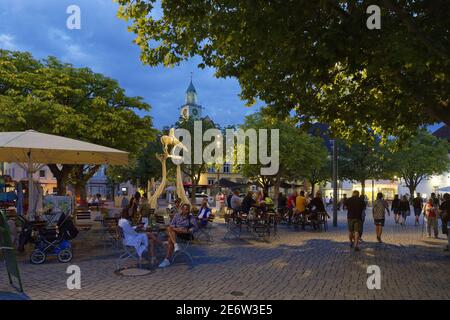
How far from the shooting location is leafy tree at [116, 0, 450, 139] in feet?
24.3

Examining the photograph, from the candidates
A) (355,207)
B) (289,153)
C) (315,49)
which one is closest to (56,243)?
(315,49)

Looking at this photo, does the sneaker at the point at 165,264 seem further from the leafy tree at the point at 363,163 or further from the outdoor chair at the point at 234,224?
the leafy tree at the point at 363,163

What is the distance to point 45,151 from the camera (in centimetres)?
1253

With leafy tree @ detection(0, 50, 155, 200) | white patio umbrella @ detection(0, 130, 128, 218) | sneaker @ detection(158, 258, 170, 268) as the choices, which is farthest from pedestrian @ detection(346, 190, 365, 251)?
leafy tree @ detection(0, 50, 155, 200)

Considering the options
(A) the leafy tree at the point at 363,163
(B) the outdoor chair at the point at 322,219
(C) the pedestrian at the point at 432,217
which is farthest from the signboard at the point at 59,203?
(A) the leafy tree at the point at 363,163

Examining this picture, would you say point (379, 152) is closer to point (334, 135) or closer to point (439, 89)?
point (334, 135)

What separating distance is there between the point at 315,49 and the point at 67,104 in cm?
1710

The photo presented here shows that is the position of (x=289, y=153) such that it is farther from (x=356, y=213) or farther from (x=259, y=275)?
(x=259, y=275)

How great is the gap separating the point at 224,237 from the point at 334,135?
17.0 ft

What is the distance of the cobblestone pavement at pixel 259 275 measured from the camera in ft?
22.0

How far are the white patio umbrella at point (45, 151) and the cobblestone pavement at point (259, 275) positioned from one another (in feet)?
8.90

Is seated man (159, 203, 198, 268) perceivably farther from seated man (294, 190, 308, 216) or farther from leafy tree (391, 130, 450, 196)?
leafy tree (391, 130, 450, 196)

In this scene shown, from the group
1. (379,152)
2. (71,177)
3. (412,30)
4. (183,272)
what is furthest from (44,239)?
(379,152)

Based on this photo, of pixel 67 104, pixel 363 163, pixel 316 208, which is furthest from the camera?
pixel 363 163
